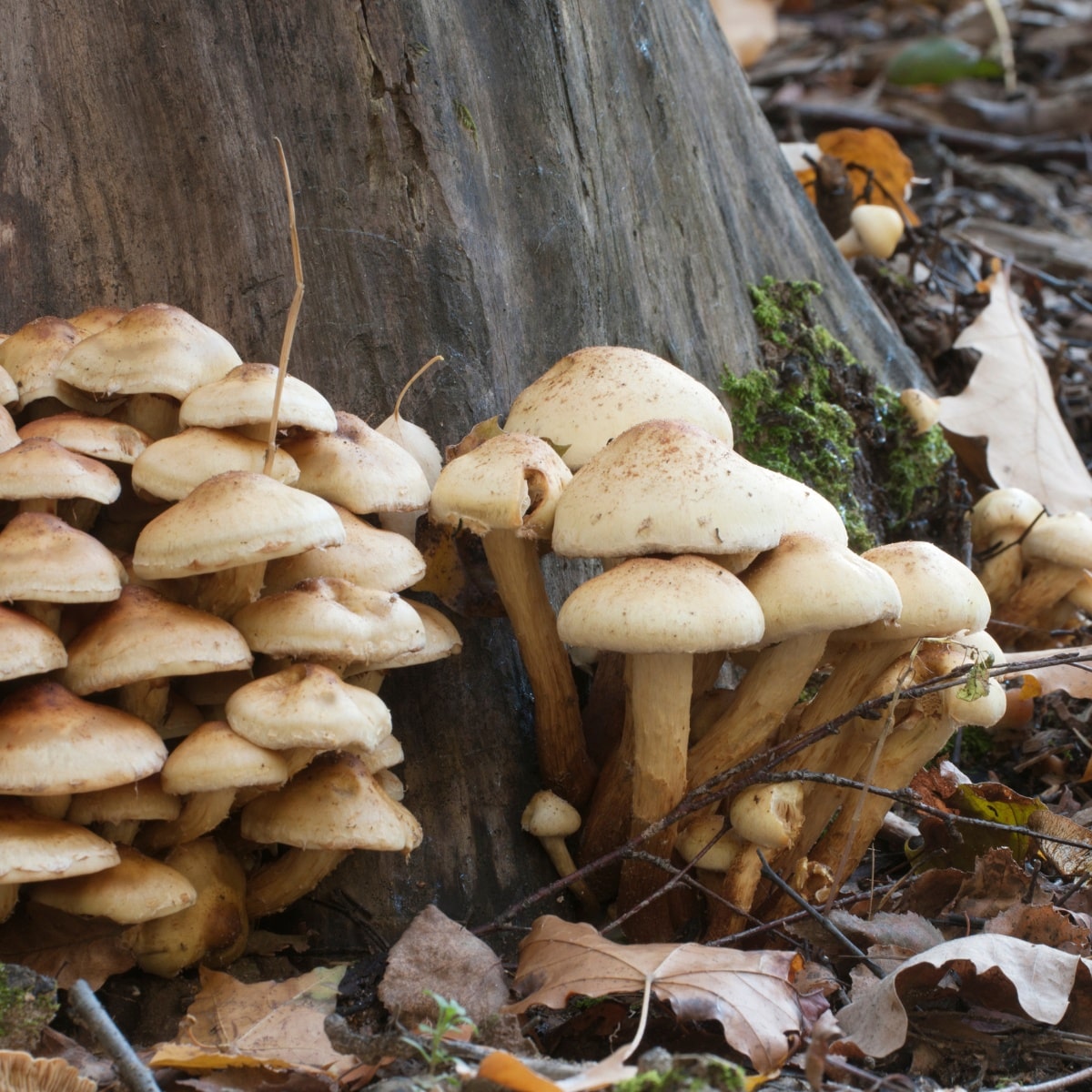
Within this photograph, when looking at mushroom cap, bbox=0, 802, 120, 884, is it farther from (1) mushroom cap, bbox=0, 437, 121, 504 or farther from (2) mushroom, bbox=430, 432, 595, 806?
(2) mushroom, bbox=430, 432, 595, 806

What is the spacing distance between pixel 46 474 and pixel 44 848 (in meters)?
0.82

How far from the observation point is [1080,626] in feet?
15.1

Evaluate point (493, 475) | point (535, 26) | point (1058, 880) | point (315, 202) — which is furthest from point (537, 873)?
point (535, 26)

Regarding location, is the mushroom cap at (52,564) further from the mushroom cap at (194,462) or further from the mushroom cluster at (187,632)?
the mushroom cap at (194,462)

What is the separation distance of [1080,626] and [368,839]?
3.37 metres

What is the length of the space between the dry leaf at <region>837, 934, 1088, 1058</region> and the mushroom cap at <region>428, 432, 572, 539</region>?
1.33 m

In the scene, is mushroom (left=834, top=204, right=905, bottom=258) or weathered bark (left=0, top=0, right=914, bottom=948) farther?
mushroom (left=834, top=204, right=905, bottom=258)

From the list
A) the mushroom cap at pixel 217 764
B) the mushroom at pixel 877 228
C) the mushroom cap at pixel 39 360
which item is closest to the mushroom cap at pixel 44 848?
the mushroom cap at pixel 217 764

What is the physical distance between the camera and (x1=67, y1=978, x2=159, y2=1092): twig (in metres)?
1.93

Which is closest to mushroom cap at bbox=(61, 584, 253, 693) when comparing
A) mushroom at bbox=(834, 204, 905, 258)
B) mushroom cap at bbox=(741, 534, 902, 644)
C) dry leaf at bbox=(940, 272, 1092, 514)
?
mushroom cap at bbox=(741, 534, 902, 644)

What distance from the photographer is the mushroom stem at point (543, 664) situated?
2.98 m

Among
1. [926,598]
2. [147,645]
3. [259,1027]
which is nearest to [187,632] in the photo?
[147,645]

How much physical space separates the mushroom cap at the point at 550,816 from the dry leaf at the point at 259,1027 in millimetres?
681

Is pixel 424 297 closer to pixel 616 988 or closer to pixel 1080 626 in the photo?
pixel 616 988
